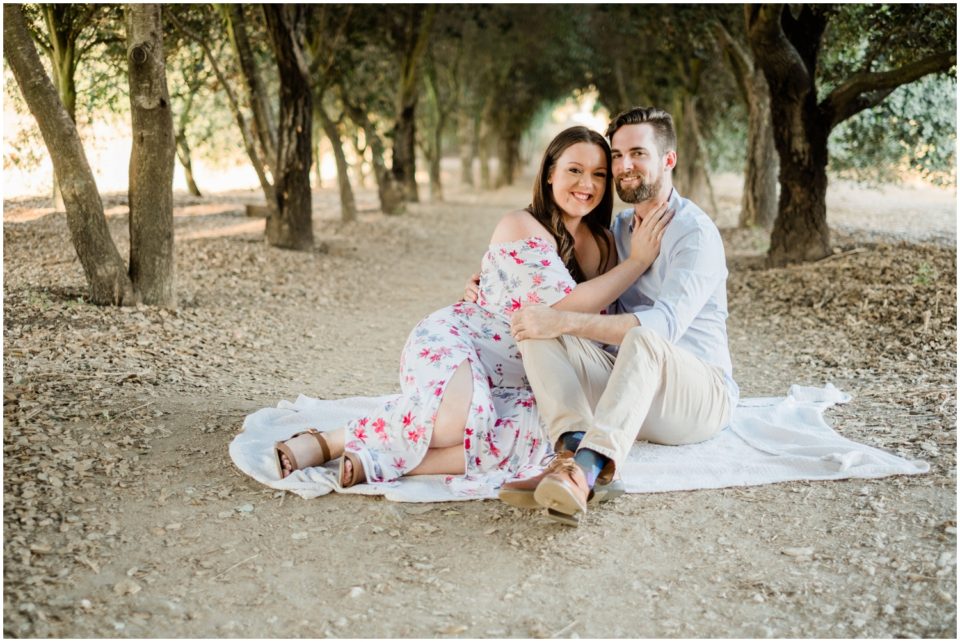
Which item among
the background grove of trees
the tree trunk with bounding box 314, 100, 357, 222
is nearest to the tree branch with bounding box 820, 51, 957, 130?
the background grove of trees

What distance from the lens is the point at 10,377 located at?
5047mm

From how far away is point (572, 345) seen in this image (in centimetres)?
415

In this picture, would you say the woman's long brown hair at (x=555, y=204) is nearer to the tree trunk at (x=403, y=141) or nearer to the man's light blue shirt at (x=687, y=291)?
the man's light blue shirt at (x=687, y=291)

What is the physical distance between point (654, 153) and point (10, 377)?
377 centimetres

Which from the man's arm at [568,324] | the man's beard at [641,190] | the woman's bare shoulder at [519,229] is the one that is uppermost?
the man's beard at [641,190]

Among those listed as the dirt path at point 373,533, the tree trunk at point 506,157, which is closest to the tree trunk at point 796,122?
the dirt path at point 373,533

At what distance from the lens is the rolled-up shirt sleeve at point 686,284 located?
4.13 meters

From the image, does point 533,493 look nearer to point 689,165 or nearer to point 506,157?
point 689,165

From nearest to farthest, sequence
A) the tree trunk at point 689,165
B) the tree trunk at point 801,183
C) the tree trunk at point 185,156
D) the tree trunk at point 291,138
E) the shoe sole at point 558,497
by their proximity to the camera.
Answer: the shoe sole at point 558,497 → the tree trunk at point 801,183 → the tree trunk at point 291,138 → the tree trunk at point 185,156 → the tree trunk at point 689,165

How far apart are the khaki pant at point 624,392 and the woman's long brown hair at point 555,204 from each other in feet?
1.82

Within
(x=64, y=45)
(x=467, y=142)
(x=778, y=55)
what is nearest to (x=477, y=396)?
(x=778, y=55)

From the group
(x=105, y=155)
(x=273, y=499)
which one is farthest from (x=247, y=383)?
(x=105, y=155)

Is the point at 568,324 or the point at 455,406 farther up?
the point at 568,324

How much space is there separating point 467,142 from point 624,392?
22.9m
